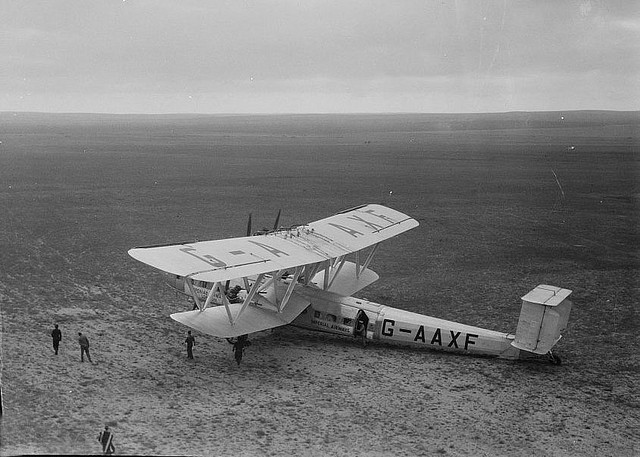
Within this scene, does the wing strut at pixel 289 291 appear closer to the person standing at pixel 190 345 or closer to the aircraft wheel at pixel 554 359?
the person standing at pixel 190 345

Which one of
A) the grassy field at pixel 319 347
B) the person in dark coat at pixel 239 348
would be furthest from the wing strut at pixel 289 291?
the person in dark coat at pixel 239 348

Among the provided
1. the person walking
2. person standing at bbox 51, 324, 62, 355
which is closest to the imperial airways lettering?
the person walking

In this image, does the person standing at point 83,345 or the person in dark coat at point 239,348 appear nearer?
the person standing at point 83,345

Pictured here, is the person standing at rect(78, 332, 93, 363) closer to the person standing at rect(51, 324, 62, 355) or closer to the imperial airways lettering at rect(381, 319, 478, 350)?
the person standing at rect(51, 324, 62, 355)

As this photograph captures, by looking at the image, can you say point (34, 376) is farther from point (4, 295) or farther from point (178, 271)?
point (4, 295)

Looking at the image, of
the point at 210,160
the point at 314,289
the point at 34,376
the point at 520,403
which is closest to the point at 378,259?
the point at 314,289

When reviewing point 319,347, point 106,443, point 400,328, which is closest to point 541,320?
point 400,328
